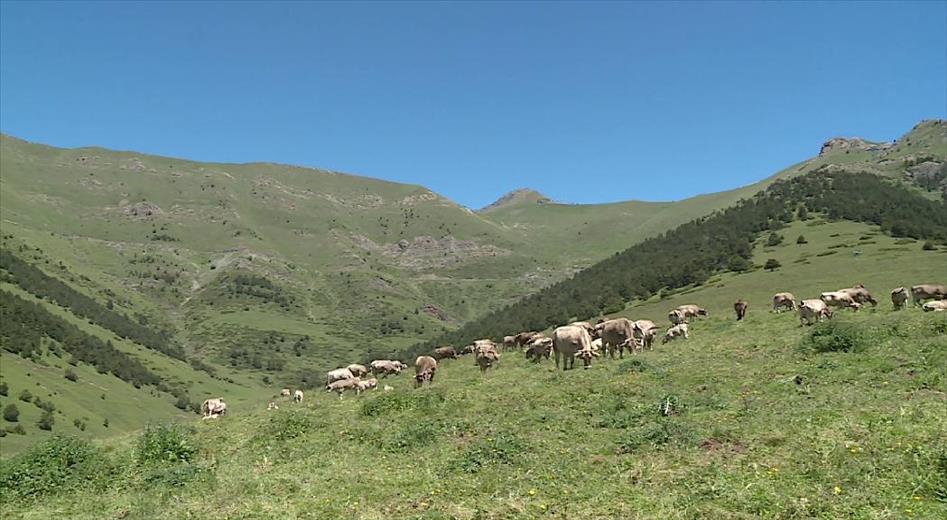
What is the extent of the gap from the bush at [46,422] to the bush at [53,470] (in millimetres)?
49738

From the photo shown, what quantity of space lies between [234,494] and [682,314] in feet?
136

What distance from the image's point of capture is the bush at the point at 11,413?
56.7 metres

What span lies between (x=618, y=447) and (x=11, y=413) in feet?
219

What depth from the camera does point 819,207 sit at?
126 meters

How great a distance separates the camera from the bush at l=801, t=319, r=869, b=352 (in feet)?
70.3

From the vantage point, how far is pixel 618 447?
45.7ft

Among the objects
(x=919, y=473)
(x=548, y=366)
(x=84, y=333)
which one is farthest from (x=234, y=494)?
(x=84, y=333)

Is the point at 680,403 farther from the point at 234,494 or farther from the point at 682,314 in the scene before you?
the point at 682,314

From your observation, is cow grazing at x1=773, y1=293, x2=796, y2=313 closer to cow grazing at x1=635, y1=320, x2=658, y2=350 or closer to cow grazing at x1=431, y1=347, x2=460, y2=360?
cow grazing at x1=635, y1=320, x2=658, y2=350

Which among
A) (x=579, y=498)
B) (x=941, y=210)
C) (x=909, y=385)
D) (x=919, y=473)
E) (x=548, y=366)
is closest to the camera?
(x=919, y=473)

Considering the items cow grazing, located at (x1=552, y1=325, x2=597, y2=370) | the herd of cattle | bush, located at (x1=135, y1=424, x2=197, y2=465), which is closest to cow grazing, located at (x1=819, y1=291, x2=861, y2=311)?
the herd of cattle

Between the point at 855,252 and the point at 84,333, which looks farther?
the point at 84,333

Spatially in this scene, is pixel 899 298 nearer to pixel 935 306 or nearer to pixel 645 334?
pixel 935 306

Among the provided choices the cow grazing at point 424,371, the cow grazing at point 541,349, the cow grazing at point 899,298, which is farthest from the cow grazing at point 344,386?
the cow grazing at point 899,298
